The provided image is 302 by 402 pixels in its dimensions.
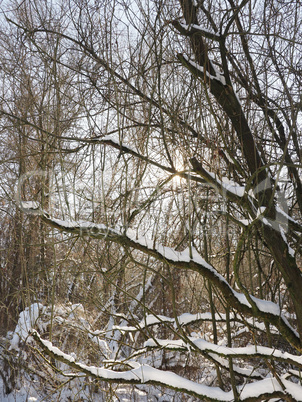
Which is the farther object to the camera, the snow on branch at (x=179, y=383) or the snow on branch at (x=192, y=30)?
the snow on branch at (x=192, y=30)

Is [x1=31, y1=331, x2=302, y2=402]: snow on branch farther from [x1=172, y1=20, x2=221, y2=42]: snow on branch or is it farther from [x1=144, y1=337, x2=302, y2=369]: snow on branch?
[x1=172, y1=20, x2=221, y2=42]: snow on branch

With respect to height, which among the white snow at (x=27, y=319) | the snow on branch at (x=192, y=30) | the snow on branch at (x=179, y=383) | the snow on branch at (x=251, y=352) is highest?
the snow on branch at (x=192, y=30)

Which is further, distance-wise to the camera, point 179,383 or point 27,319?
point 27,319

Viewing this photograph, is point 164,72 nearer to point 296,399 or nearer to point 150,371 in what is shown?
point 150,371

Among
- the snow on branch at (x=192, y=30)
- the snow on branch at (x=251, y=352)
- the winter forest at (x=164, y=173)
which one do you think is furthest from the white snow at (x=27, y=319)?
the snow on branch at (x=192, y=30)

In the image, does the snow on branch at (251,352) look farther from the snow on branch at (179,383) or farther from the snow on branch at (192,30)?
the snow on branch at (192,30)

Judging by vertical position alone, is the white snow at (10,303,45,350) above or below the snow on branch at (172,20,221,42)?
below

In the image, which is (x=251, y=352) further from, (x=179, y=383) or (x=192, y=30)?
(x=192, y=30)

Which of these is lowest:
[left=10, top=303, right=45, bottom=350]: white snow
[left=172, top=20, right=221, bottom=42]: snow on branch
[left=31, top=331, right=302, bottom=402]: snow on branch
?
[left=31, top=331, right=302, bottom=402]: snow on branch

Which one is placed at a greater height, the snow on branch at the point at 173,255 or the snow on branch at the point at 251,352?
the snow on branch at the point at 173,255

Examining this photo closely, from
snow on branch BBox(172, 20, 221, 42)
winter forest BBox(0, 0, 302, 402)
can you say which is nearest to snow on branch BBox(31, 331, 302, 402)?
winter forest BBox(0, 0, 302, 402)

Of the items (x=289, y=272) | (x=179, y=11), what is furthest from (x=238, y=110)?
(x=289, y=272)

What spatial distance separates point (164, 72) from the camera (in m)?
3.38

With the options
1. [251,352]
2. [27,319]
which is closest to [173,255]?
[251,352]
